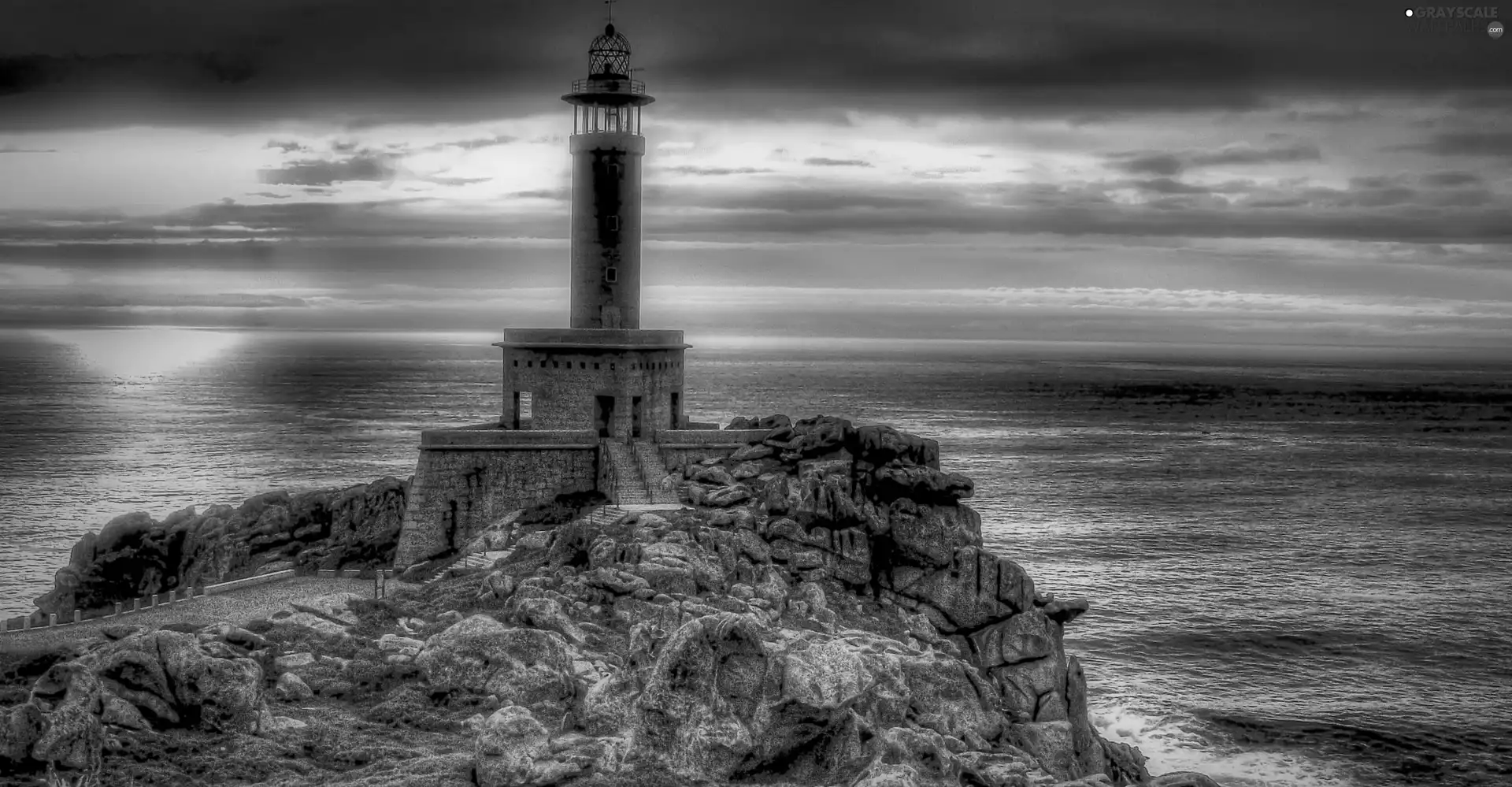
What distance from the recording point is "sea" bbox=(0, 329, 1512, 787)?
4422 centimetres

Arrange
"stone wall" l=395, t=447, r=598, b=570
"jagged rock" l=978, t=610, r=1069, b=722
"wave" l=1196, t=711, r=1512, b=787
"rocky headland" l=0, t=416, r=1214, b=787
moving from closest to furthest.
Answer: "rocky headland" l=0, t=416, r=1214, b=787, "jagged rock" l=978, t=610, r=1069, b=722, "wave" l=1196, t=711, r=1512, b=787, "stone wall" l=395, t=447, r=598, b=570

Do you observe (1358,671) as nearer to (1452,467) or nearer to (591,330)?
(591,330)

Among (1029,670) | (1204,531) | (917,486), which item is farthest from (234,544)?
(1204,531)

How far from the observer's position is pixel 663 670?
24.4 meters

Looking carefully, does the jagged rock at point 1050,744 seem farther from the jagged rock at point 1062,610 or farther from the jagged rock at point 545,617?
the jagged rock at point 545,617

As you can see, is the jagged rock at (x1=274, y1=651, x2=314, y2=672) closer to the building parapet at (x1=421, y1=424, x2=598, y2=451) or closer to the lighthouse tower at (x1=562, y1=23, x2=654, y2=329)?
the building parapet at (x1=421, y1=424, x2=598, y2=451)

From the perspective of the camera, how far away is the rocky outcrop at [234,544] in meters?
48.4

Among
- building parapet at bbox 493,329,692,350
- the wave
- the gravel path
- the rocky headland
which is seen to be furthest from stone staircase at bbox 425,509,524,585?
the wave

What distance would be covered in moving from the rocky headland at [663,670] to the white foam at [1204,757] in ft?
14.0

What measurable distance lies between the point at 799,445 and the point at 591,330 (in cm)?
1111

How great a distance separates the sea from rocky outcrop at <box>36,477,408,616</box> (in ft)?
23.2

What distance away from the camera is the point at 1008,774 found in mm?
25516

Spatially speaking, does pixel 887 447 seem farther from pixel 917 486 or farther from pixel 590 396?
pixel 590 396

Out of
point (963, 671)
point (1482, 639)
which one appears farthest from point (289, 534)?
point (1482, 639)
